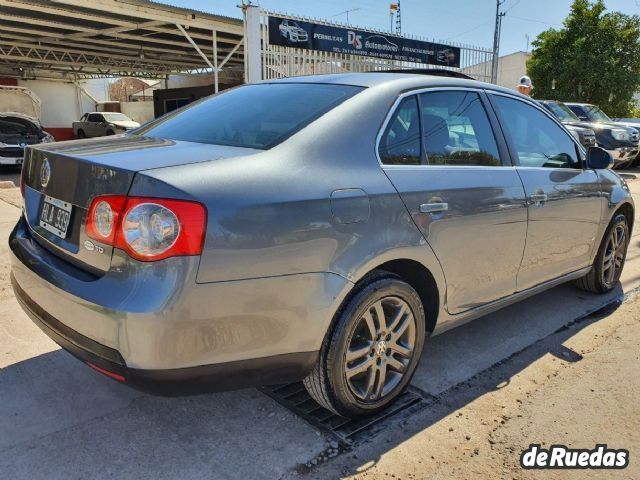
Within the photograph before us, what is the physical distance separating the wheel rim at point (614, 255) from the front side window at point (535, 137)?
918 mm

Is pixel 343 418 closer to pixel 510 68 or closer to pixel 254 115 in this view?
pixel 254 115

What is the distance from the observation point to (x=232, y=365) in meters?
2.12

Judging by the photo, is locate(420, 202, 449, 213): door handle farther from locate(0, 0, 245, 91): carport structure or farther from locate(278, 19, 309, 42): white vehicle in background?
locate(0, 0, 245, 91): carport structure

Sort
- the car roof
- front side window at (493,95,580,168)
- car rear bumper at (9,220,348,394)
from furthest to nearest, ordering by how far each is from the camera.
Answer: front side window at (493,95,580,168) → the car roof → car rear bumper at (9,220,348,394)

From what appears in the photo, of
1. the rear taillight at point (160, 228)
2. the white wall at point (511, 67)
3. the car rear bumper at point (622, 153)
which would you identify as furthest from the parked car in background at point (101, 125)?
the rear taillight at point (160, 228)

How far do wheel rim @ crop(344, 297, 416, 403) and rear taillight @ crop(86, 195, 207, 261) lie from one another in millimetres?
911

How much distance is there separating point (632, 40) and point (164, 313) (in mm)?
25474

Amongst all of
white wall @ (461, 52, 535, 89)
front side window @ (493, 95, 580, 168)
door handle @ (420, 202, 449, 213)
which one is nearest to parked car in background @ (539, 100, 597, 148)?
front side window @ (493, 95, 580, 168)

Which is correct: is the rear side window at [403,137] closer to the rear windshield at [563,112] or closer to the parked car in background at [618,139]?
the rear windshield at [563,112]

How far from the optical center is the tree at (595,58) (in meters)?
22.0

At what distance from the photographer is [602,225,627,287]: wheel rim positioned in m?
4.52

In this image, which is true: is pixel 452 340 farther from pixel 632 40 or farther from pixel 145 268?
pixel 632 40

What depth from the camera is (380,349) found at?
2672mm

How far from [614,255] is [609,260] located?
0.11 meters
